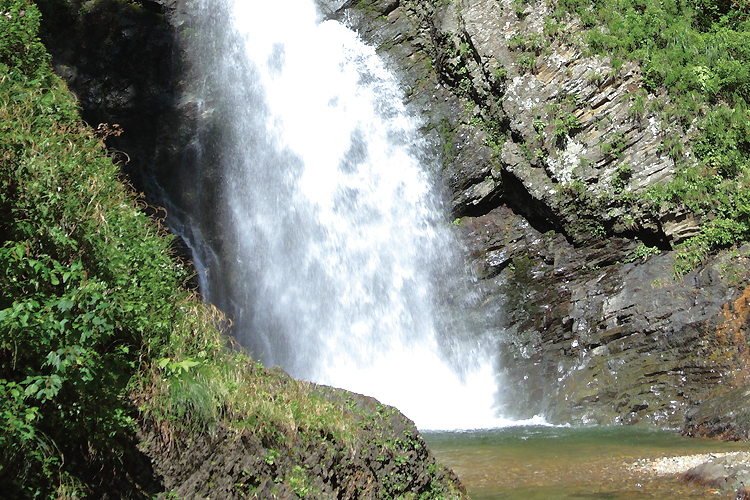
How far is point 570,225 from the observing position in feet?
49.1

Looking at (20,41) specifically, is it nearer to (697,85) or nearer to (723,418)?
(723,418)

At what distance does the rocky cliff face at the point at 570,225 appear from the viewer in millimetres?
11672

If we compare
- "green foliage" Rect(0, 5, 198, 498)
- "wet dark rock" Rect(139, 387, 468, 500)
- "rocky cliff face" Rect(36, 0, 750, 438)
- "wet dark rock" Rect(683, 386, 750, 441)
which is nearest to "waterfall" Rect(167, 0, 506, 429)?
"rocky cliff face" Rect(36, 0, 750, 438)

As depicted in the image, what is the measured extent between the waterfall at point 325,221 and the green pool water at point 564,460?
93.5 inches

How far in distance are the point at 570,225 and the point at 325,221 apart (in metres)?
7.10

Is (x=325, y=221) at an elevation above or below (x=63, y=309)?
above

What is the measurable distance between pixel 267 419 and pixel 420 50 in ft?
59.3

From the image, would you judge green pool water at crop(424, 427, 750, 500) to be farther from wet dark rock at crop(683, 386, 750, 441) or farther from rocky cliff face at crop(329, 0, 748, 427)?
rocky cliff face at crop(329, 0, 748, 427)

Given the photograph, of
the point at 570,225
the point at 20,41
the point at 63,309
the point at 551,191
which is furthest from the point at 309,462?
the point at 551,191

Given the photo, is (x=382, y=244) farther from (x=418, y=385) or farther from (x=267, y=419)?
(x=267, y=419)

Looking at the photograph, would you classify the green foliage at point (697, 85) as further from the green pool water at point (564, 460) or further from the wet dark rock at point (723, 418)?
the green pool water at point (564, 460)

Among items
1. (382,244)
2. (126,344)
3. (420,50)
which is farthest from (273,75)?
(126,344)

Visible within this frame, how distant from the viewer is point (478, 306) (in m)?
15.7

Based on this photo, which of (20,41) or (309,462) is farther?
(20,41)
